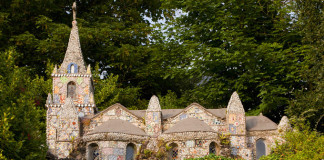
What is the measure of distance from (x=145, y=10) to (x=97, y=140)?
70.7 feet

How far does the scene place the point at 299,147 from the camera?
20609mm

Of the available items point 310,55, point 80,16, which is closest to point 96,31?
point 80,16

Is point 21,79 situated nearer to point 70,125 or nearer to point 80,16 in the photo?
point 70,125

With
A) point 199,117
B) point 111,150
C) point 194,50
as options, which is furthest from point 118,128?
point 194,50

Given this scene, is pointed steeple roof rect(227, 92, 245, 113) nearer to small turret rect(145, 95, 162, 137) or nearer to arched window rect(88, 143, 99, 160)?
small turret rect(145, 95, 162, 137)

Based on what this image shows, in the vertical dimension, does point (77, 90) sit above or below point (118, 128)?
above

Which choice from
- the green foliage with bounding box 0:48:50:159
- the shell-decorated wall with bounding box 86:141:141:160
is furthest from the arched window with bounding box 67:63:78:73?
the green foliage with bounding box 0:48:50:159

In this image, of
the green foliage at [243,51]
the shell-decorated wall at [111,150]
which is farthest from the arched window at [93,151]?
the green foliage at [243,51]

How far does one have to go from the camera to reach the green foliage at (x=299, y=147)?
1955 cm

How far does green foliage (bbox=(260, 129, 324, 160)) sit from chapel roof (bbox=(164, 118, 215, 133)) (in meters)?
3.04

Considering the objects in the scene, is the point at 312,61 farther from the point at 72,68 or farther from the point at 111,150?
the point at 72,68

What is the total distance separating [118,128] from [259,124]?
22.8 ft

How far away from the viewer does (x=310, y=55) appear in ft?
81.8

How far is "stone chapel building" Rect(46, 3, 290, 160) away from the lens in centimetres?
2125
